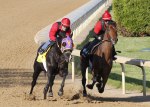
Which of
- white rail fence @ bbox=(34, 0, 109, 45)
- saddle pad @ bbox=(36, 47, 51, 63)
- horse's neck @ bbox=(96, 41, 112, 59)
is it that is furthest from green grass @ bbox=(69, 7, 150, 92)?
saddle pad @ bbox=(36, 47, 51, 63)

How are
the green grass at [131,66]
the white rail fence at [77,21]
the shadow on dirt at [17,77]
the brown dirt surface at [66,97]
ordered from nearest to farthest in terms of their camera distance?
the brown dirt surface at [66,97] → the green grass at [131,66] → the shadow on dirt at [17,77] → the white rail fence at [77,21]

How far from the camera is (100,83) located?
34.4 ft

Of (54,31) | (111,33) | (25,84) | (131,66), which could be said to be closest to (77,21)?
(131,66)

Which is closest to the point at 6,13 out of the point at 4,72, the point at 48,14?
the point at 48,14

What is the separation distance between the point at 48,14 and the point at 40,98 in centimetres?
2246

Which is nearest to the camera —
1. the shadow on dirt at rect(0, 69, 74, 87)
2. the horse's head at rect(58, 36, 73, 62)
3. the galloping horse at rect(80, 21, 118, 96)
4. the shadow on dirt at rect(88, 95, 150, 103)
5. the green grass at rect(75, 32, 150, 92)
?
the horse's head at rect(58, 36, 73, 62)

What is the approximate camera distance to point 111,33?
10.2 m

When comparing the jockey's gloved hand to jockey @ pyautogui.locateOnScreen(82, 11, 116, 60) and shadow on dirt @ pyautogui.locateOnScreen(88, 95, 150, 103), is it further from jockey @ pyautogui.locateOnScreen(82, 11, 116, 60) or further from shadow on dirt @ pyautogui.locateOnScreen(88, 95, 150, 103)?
shadow on dirt @ pyautogui.locateOnScreen(88, 95, 150, 103)

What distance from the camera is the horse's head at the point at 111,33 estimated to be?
10170 millimetres

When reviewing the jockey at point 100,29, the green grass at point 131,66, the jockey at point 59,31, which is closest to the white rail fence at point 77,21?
the green grass at point 131,66

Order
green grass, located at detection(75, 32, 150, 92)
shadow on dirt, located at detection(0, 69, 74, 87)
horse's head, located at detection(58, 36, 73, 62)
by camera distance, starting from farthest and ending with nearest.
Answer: shadow on dirt, located at detection(0, 69, 74, 87) → green grass, located at detection(75, 32, 150, 92) → horse's head, located at detection(58, 36, 73, 62)

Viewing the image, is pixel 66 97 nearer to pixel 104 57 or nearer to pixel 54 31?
pixel 104 57

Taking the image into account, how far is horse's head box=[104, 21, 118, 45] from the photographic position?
1017 cm

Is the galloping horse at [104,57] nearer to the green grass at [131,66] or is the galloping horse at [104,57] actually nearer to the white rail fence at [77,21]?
the green grass at [131,66]
